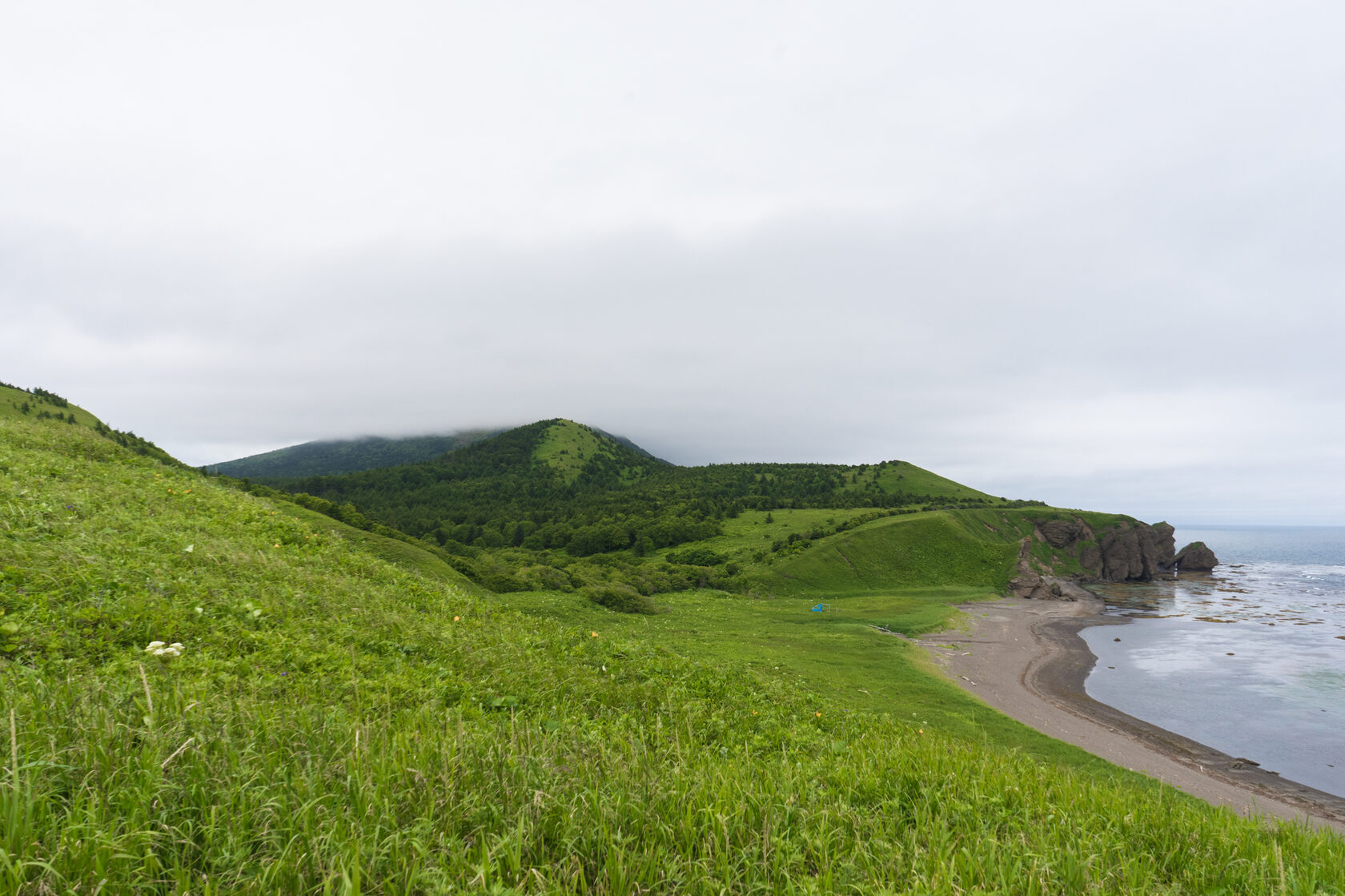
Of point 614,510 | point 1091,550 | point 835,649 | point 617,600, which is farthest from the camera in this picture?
point 614,510

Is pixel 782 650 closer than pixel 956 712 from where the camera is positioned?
No

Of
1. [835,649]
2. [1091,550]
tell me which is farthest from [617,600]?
[1091,550]

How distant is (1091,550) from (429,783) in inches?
5323

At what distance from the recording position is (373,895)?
2818mm

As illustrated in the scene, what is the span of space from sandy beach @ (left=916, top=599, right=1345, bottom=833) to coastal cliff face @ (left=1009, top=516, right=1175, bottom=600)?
46.9 meters

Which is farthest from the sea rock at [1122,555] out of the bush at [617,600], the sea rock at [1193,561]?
the bush at [617,600]

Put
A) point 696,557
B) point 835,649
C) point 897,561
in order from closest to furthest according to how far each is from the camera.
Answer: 1. point 835,649
2. point 897,561
3. point 696,557

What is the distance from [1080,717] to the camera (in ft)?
102

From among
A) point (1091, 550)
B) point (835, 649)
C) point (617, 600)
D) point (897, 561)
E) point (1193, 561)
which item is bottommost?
point (1193, 561)

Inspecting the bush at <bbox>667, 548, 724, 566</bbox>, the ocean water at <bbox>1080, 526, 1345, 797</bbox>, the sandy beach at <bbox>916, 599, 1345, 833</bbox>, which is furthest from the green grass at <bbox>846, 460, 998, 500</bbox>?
the sandy beach at <bbox>916, 599, 1345, 833</bbox>

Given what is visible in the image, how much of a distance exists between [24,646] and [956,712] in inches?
1208

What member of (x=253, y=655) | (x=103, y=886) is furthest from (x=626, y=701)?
(x=103, y=886)

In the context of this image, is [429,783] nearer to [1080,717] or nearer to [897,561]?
[1080,717]

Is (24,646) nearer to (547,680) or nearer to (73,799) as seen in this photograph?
(73,799)
